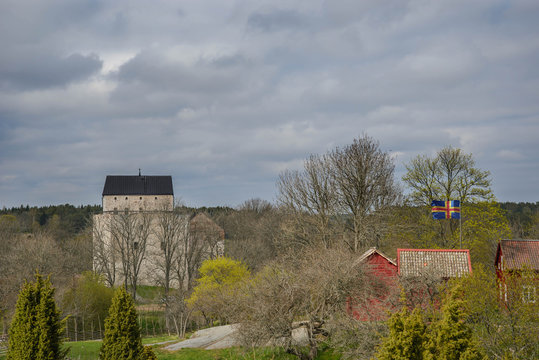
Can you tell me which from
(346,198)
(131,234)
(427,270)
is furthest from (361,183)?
(131,234)

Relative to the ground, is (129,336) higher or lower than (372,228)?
lower

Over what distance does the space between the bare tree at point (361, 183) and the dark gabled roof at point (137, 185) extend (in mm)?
39892

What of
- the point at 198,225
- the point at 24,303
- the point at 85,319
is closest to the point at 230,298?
the point at 24,303

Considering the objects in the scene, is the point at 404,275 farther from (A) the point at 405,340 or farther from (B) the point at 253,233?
(B) the point at 253,233

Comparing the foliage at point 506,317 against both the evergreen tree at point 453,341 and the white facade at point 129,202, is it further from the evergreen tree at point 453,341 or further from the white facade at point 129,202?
the white facade at point 129,202

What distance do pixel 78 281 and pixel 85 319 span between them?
388 centimetres

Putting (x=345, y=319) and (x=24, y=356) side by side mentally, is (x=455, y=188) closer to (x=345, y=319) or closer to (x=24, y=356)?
(x=345, y=319)

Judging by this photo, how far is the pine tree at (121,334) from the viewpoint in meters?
17.1

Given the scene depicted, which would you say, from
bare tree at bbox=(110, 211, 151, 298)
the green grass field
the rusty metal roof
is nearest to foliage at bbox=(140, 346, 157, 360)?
the green grass field

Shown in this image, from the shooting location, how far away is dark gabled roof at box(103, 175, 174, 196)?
7069cm

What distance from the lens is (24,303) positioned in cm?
1706

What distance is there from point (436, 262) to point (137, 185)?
53.7m

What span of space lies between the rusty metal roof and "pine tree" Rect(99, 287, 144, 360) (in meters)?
12.9

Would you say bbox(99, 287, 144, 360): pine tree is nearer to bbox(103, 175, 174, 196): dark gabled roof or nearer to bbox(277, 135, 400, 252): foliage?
bbox(277, 135, 400, 252): foliage
